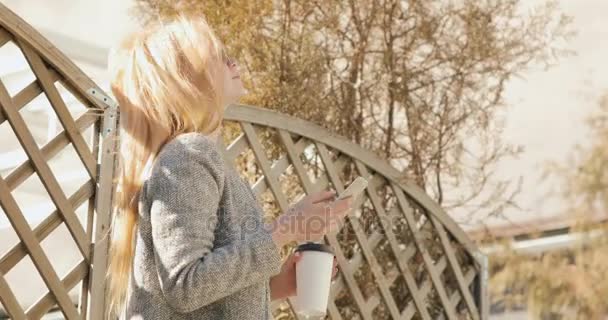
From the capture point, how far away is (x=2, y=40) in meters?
2.67

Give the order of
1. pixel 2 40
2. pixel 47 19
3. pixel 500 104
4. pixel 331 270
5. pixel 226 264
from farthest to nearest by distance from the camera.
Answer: pixel 47 19
pixel 500 104
pixel 2 40
pixel 331 270
pixel 226 264

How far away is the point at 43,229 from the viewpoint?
2.77m

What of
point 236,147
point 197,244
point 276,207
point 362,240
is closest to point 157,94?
point 197,244

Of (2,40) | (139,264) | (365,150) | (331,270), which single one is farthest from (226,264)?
(365,150)

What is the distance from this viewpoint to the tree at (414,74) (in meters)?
4.15

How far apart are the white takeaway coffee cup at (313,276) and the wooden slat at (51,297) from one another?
4.14 feet

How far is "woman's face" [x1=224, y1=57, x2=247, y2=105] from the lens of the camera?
5.07 ft

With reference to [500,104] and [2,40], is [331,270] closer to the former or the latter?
[2,40]

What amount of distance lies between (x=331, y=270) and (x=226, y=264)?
35 cm

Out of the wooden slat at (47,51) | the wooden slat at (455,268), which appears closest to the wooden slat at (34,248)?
the wooden slat at (47,51)

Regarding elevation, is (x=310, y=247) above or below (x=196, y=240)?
below

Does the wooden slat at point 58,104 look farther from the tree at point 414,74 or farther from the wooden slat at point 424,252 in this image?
the wooden slat at point 424,252

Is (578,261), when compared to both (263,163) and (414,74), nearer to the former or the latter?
(414,74)

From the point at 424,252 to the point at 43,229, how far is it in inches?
75.2
